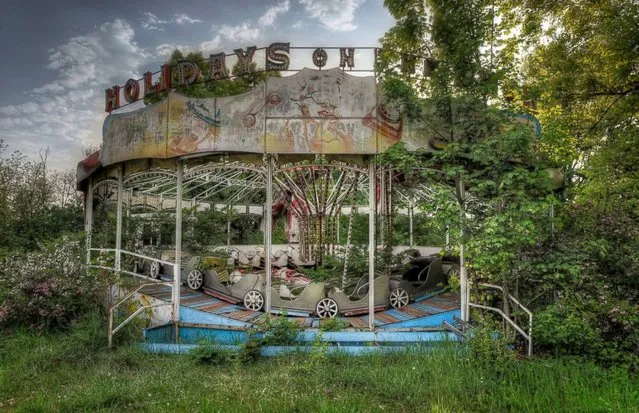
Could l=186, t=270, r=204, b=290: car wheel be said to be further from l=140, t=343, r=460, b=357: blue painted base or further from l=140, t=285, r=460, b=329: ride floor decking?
l=140, t=343, r=460, b=357: blue painted base

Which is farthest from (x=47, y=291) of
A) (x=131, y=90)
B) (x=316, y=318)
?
(x=316, y=318)

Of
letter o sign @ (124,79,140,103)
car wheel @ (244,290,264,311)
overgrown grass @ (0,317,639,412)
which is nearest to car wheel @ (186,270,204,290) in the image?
car wheel @ (244,290,264,311)

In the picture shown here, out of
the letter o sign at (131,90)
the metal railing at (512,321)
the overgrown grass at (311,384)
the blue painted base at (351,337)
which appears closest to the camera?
the overgrown grass at (311,384)

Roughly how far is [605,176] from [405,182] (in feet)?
16.8

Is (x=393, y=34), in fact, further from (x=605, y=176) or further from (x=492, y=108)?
(x=605, y=176)

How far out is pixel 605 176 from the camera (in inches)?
385

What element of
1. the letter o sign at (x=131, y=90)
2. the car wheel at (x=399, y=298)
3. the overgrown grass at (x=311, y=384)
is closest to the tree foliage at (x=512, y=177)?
→ the overgrown grass at (x=311, y=384)

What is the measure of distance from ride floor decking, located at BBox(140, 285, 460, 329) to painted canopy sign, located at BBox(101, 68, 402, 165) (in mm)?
3294

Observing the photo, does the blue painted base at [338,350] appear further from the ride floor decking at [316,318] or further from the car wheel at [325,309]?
the car wheel at [325,309]

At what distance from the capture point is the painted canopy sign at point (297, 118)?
791 centimetres

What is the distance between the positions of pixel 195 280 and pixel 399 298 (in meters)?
4.93

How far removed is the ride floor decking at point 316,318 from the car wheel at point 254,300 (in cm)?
11

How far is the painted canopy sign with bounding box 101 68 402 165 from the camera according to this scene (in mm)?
7910

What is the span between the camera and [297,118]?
796cm
